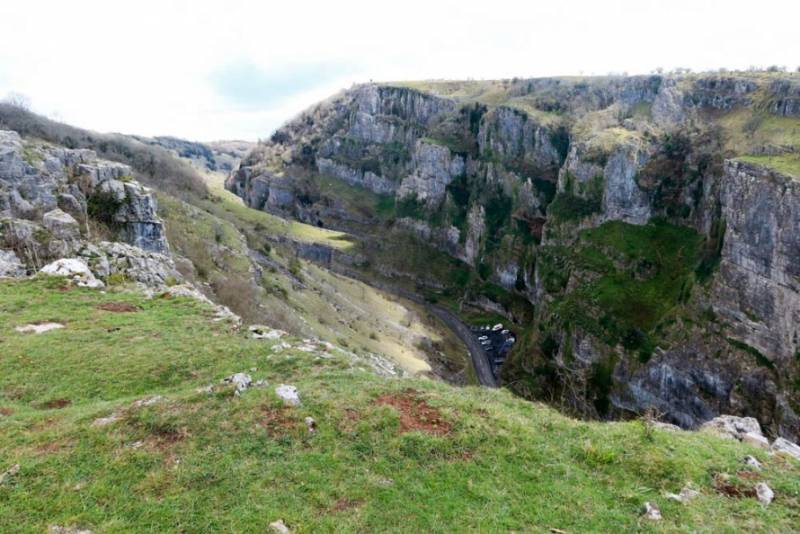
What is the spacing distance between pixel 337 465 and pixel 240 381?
5750mm

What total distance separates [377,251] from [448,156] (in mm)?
36060

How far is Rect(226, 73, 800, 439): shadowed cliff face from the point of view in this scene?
194ft

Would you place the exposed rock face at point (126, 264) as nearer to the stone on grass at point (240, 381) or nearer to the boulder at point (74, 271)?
the boulder at point (74, 271)

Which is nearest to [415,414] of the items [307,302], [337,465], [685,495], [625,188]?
[337,465]

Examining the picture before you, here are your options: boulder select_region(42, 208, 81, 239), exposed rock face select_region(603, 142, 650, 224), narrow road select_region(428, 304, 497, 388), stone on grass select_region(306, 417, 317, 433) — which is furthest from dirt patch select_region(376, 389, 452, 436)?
exposed rock face select_region(603, 142, 650, 224)

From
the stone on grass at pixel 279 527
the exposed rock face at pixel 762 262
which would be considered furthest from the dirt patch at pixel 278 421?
the exposed rock face at pixel 762 262

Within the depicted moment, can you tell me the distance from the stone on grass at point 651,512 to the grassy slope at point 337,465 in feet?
0.65

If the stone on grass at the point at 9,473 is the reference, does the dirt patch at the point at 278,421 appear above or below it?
below

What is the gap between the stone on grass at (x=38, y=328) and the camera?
2342 cm

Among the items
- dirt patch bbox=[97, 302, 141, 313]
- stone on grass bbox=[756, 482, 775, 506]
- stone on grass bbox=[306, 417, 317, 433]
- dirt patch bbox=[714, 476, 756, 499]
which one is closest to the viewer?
stone on grass bbox=[756, 482, 775, 506]

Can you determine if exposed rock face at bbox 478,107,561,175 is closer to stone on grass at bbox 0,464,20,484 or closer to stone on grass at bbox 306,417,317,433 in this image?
stone on grass at bbox 306,417,317,433

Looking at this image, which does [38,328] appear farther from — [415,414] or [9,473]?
[415,414]

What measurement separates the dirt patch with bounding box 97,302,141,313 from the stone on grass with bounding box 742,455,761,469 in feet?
92.2

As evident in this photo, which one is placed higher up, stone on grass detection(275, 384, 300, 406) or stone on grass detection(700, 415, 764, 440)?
stone on grass detection(275, 384, 300, 406)
